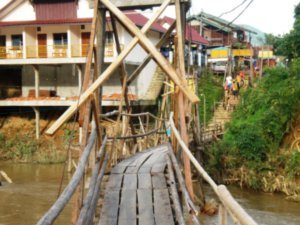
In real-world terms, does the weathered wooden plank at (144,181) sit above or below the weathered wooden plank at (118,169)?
below

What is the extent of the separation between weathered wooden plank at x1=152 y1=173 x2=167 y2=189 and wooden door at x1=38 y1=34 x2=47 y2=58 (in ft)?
56.9

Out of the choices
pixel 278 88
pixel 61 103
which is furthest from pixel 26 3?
pixel 278 88

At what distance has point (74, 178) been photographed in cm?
350

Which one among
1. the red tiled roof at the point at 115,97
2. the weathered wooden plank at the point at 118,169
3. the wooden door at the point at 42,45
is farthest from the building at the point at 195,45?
the weathered wooden plank at the point at 118,169

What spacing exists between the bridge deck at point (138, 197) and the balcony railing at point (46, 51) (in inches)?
609

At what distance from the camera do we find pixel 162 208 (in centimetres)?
486

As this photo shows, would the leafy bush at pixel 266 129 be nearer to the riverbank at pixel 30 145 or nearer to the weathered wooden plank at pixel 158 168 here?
the riverbank at pixel 30 145

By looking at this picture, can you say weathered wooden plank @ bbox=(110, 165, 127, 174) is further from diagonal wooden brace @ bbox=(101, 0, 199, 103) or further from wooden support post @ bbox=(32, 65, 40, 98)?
wooden support post @ bbox=(32, 65, 40, 98)

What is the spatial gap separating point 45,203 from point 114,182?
10.0 m

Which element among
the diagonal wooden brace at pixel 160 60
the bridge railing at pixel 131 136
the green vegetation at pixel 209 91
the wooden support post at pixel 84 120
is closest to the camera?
the wooden support post at pixel 84 120

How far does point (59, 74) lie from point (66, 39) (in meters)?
2.19

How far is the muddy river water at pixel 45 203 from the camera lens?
1391 centimetres

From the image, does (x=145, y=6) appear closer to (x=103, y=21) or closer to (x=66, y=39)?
(x=103, y=21)

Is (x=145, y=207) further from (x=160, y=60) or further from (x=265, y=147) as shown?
(x=265, y=147)
